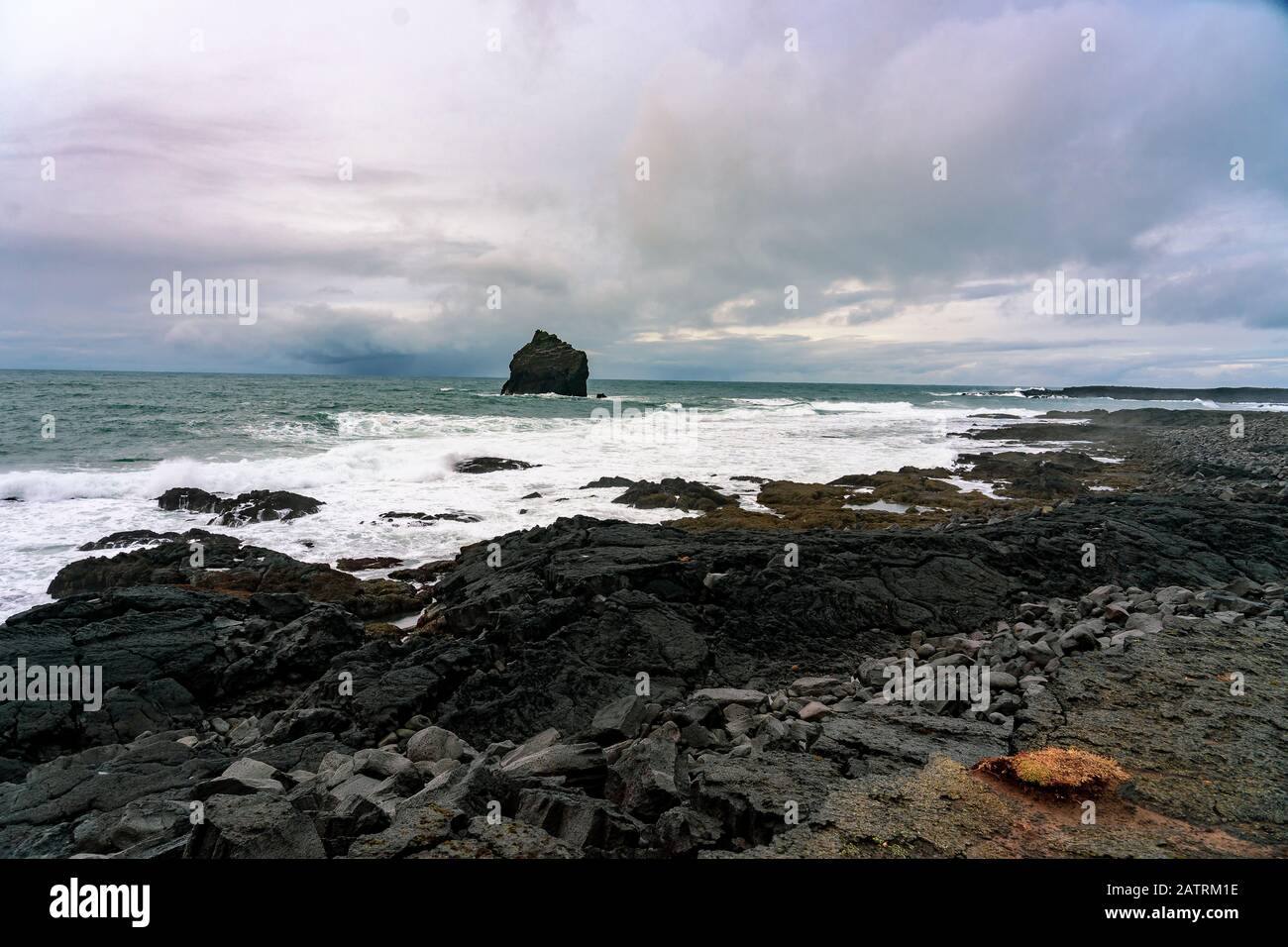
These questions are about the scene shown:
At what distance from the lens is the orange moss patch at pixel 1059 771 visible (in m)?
4.31

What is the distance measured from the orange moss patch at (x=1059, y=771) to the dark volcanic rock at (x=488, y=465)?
25.7 meters

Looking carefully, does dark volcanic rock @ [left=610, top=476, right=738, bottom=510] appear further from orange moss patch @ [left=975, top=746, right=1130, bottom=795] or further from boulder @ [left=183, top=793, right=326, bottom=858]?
boulder @ [left=183, top=793, right=326, bottom=858]

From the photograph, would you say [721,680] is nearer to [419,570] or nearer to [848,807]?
[848,807]

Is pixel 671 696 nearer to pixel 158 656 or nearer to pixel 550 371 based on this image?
pixel 158 656

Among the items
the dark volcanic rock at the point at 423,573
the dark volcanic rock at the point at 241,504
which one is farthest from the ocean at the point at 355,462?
the dark volcanic rock at the point at 423,573

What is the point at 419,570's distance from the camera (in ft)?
47.9

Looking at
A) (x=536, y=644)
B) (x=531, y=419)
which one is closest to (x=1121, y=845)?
(x=536, y=644)

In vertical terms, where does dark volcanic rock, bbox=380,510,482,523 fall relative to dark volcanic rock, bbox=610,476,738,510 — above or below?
below

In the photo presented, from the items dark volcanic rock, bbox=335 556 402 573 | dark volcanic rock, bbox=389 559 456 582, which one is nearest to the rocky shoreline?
dark volcanic rock, bbox=389 559 456 582

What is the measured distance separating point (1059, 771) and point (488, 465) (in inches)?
1051

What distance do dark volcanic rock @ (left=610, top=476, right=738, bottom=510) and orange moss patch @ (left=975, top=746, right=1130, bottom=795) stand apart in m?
16.0

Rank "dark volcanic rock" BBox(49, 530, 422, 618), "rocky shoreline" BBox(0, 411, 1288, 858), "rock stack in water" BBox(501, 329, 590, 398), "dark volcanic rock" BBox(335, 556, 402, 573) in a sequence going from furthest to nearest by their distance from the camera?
1. "rock stack in water" BBox(501, 329, 590, 398)
2. "dark volcanic rock" BBox(335, 556, 402, 573)
3. "dark volcanic rock" BBox(49, 530, 422, 618)
4. "rocky shoreline" BBox(0, 411, 1288, 858)

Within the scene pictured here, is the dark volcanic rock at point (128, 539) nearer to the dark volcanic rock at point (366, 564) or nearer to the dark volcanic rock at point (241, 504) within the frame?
the dark volcanic rock at point (241, 504)

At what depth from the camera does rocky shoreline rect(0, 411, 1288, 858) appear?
13.4 ft
